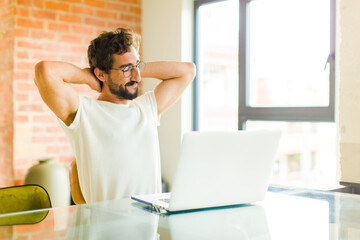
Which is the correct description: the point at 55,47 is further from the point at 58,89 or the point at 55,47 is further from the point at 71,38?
the point at 58,89

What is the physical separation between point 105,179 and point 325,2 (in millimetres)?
1956

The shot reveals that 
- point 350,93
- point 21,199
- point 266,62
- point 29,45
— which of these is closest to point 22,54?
point 29,45

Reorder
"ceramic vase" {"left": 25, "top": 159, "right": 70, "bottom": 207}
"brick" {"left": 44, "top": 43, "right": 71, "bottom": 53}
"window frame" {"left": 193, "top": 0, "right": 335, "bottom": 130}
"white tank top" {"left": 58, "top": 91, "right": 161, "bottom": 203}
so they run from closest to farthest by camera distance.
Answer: "white tank top" {"left": 58, "top": 91, "right": 161, "bottom": 203}, "window frame" {"left": 193, "top": 0, "right": 335, "bottom": 130}, "ceramic vase" {"left": 25, "top": 159, "right": 70, "bottom": 207}, "brick" {"left": 44, "top": 43, "right": 71, "bottom": 53}

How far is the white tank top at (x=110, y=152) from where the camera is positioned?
1.94 m

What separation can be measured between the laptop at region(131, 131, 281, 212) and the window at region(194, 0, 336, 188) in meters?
1.19

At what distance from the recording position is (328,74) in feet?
9.45

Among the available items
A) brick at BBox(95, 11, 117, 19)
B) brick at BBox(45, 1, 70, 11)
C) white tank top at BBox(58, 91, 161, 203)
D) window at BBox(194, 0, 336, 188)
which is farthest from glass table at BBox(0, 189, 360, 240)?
brick at BBox(95, 11, 117, 19)

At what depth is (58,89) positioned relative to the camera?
71.8 inches

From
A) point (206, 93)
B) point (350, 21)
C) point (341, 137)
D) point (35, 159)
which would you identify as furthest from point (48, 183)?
point (350, 21)

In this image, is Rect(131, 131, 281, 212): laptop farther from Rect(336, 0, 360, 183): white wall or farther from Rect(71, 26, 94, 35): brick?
Rect(71, 26, 94, 35): brick

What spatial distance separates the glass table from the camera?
1031mm

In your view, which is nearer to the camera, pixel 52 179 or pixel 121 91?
pixel 121 91

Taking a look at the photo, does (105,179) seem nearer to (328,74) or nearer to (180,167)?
(180,167)

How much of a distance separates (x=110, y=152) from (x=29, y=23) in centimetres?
188
